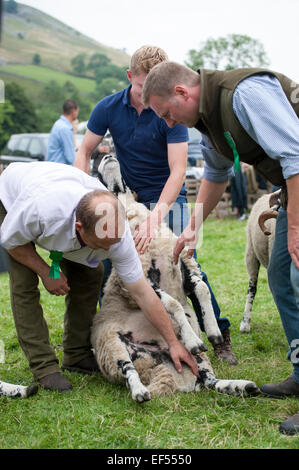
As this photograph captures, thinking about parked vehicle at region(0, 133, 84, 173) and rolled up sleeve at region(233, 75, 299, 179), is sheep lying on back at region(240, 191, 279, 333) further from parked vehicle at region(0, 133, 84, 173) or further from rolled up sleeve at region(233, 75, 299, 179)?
parked vehicle at region(0, 133, 84, 173)

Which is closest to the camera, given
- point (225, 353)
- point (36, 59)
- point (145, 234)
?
point (145, 234)

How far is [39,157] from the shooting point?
47.9ft

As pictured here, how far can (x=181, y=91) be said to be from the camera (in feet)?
9.24

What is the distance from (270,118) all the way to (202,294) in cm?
149

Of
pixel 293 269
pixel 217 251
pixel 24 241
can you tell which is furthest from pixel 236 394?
pixel 217 251

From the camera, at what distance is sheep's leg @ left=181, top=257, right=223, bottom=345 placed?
11.5 ft

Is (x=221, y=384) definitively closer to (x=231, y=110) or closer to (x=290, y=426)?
(x=290, y=426)

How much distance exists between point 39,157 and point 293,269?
12.7 meters

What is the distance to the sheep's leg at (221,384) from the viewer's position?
309cm

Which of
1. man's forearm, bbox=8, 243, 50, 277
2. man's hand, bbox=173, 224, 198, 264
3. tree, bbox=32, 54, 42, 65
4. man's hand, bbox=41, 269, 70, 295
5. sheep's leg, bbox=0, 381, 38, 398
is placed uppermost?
man's hand, bbox=173, 224, 198, 264

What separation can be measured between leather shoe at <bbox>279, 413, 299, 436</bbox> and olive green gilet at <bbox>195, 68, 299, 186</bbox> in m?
1.26

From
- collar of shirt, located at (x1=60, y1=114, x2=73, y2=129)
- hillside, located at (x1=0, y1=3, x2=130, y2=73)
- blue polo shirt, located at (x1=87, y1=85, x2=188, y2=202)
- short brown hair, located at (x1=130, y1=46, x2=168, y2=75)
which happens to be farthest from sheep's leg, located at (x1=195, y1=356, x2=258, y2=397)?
hillside, located at (x1=0, y1=3, x2=130, y2=73)

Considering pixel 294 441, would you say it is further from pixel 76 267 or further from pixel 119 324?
pixel 76 267

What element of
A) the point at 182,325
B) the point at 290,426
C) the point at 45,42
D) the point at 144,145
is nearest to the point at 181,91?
the point at 144,145
